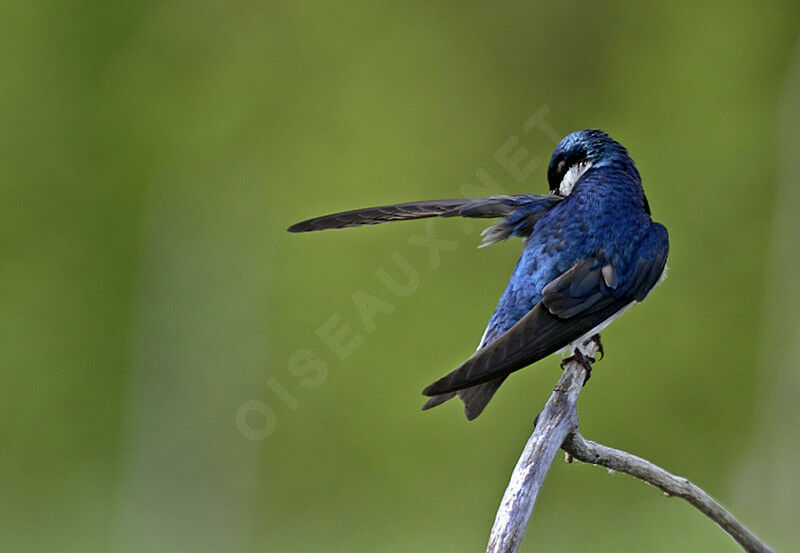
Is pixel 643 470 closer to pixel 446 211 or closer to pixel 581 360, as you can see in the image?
pixel 581 360

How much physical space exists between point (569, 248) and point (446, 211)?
0.41m

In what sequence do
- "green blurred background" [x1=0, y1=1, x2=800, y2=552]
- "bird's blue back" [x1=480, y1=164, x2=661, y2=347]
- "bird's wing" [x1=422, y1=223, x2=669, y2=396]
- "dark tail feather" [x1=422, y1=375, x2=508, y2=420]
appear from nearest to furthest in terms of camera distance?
"bird's wing" [x1=422, y1=223, x2=669, y2=396], "dark tail feather" [x1=422, y1=375, x2=508, y2=420], "bird's blue back" [x1=480, y1=164, x2=661, y2=347], "green blurred background" [x1=0, y1=1, x2=800, y2=552]

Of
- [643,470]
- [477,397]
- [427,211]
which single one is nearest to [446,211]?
[427,211]

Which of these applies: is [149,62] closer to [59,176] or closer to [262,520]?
[59,176]

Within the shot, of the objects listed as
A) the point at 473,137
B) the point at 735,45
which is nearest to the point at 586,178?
the point at 473,137

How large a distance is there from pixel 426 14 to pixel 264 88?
1639 millimetres

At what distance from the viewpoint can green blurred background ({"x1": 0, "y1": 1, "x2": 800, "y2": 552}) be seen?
22.9 feet

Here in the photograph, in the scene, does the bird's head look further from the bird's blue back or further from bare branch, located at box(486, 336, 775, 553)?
bare branch, located at box(486, 336, 775, 553)

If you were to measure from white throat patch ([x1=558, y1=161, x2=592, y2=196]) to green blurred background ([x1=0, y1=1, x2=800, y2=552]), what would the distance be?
3.37 meters

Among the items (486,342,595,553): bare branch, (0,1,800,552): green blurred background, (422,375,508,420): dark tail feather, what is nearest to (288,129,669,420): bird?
(422,375,508,420): dark tail feather

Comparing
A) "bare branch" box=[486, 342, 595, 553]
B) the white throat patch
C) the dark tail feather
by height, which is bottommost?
"bare branch" box=[486, 342, 595, 553]

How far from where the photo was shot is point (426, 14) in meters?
8.53

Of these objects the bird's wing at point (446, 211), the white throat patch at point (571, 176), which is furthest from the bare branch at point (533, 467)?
the white throat patch at point (571, 176)

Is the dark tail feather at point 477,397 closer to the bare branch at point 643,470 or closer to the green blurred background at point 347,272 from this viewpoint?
the bare branch at point 643,470
